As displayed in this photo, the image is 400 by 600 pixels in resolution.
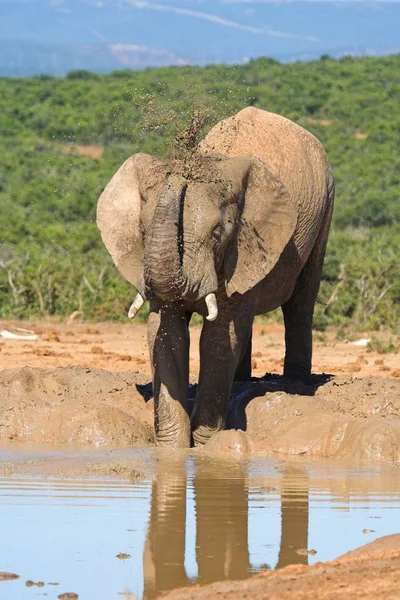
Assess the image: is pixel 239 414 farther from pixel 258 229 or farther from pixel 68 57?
pixel 68 57

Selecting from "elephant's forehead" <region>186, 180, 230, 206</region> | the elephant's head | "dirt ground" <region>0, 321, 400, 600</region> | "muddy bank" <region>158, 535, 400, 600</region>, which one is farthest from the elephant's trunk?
"muddy bank" <region>158, 535, 400, 600</region>

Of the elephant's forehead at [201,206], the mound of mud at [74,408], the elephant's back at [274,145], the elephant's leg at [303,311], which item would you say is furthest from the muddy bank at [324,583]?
the elephant's leg at [303,311]

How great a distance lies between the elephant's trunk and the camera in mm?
7547

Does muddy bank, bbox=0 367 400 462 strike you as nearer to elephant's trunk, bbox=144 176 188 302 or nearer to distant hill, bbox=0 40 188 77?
elephant's trunk, bbox=144 176 188 302

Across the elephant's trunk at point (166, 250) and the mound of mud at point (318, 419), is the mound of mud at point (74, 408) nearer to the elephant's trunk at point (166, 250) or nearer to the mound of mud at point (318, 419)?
the mound of mud at point (318, 419)

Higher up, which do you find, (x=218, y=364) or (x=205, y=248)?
(x=205, y=248)

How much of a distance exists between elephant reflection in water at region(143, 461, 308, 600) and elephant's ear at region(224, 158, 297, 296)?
1384mm

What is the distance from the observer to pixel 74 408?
9.27 m

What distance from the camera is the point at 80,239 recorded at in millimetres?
24266

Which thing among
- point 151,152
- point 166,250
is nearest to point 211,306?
point 166,250

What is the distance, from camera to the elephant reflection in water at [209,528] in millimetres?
5242

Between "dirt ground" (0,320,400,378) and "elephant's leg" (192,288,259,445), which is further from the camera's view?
"dirt ground" (0,320,400,378)

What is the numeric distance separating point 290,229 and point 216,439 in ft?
4.89

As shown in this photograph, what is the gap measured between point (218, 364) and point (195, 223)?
1277mm
